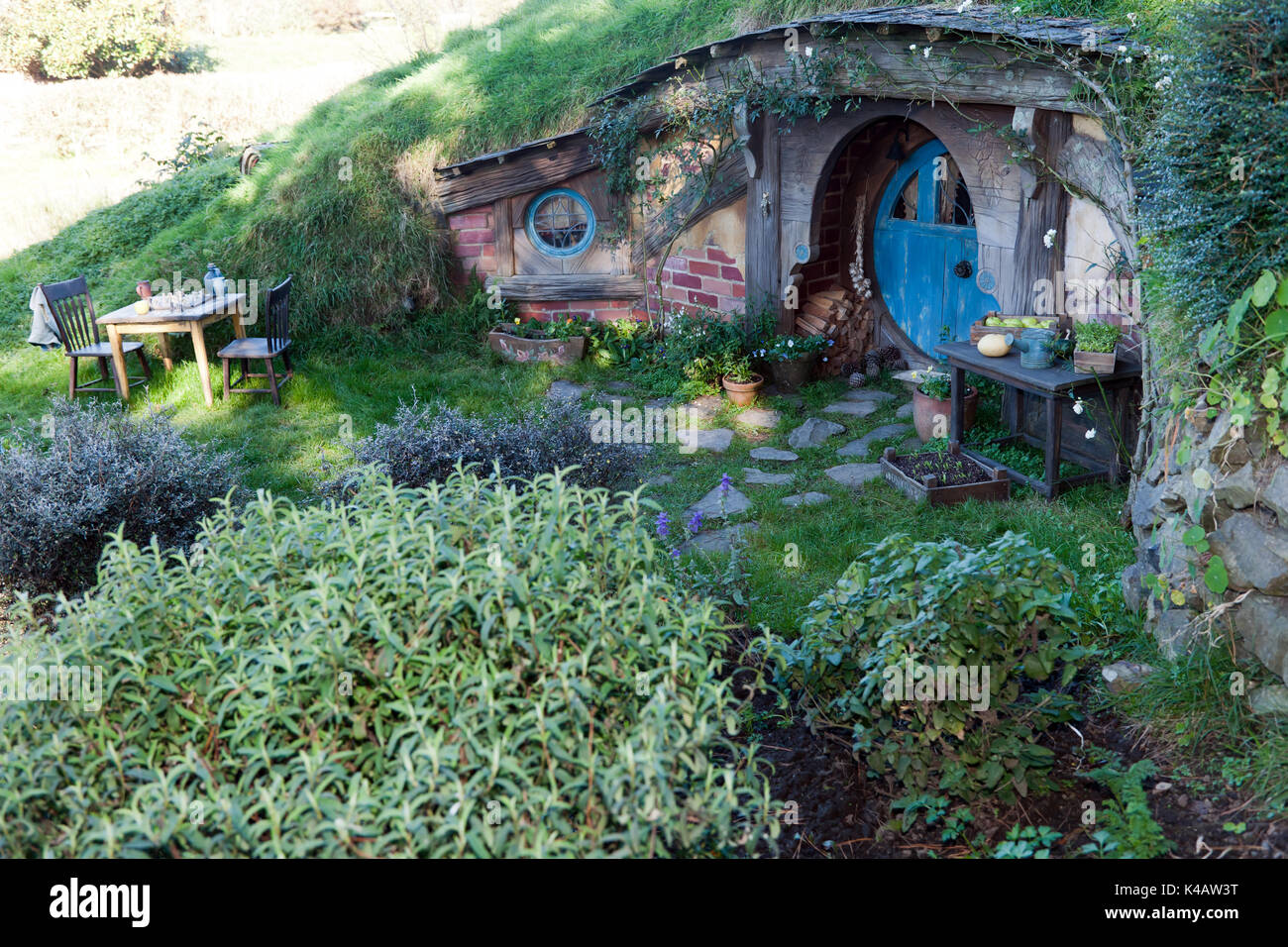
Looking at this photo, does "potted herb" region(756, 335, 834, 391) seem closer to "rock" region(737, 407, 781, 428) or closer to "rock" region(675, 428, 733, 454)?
"rock" region(737, 407, 781, 428)

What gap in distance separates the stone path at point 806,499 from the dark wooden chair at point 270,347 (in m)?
4.83

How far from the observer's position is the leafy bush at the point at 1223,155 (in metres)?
3.89

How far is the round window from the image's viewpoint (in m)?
10.7

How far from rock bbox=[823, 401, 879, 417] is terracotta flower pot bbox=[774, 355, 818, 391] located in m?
0.49

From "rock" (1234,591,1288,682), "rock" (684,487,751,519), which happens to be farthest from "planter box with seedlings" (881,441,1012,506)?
"rock" (1234,591,1288,682)

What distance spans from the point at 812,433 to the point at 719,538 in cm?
213

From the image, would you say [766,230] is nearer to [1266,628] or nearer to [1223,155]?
[1223,155]

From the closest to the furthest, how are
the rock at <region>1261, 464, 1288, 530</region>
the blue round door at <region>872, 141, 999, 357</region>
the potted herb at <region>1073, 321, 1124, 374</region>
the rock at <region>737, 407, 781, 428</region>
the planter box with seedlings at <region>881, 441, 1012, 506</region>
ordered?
1. the rock at <region>1261, 464, 1288, 530</region>
2. the potted herb at <region>1073, 321, 1124, 374</region>
3. the planter box with seedlings at <region>881, 441, 1012, 506</region>
4. the rock at <region>737, 407, 781, 428</region>
5. the blue round door at <region>872, 141, 999, 357</region>

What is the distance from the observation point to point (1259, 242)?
13.1ft

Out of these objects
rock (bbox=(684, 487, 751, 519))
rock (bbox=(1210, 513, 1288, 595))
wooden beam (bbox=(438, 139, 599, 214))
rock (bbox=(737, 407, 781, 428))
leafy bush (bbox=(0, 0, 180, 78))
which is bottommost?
rock (bbox=(684, 487, 751, 519))

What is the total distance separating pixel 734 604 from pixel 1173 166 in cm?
275

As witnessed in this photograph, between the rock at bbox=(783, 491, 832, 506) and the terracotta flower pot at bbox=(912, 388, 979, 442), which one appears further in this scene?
the terracotta flower pot at bbox=(912, 388, 979, 442)

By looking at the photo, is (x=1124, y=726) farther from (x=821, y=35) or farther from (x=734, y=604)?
(x=821, y=35)

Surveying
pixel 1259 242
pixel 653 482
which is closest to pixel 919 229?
pixel 653 482
